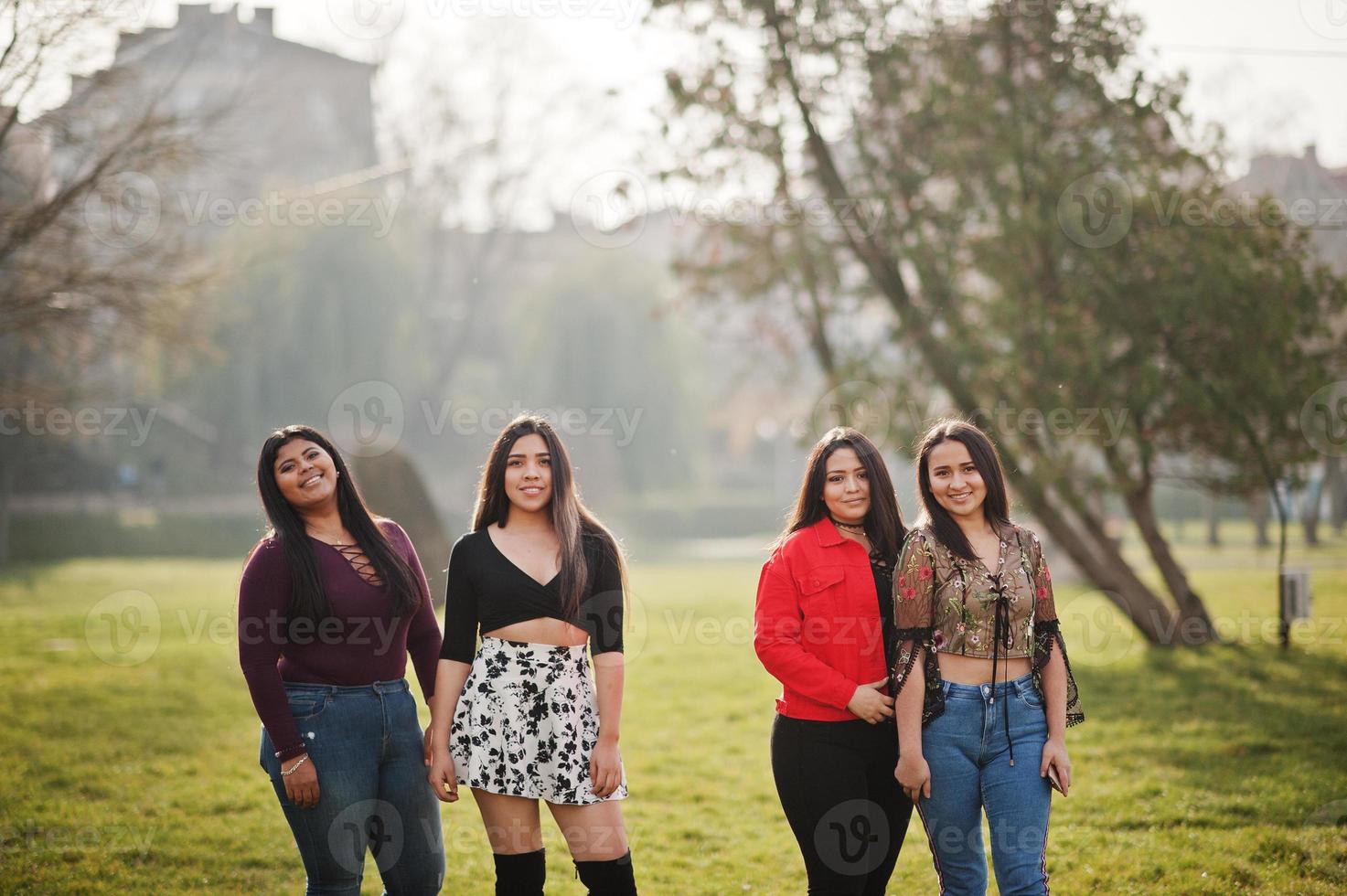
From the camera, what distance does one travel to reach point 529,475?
3.50 meters

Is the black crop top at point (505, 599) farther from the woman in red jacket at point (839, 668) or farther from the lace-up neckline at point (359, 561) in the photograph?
the woman in red jacket at point (839, 668)

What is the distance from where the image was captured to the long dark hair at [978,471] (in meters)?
3.41

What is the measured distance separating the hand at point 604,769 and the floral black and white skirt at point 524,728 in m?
0.02

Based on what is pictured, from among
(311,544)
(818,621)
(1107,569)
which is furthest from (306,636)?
(1107,569)

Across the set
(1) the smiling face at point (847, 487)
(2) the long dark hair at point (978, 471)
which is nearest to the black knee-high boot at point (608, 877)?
(1) the smiling face at point (847, 487)

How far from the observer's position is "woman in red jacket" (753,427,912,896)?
3.28m

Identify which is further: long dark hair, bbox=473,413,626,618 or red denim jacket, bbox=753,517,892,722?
long dark hair, bbox=473,413,626,618

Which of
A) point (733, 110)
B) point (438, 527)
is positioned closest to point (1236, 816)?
point (733, 110)

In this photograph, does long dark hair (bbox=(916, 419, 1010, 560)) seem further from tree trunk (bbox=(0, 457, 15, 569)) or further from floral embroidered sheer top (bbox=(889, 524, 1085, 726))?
tree trunk (bbox=(0, 457, 15, 569))

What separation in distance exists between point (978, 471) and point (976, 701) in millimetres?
718
